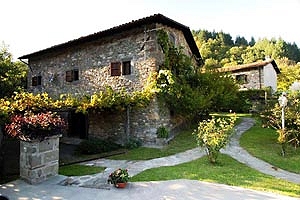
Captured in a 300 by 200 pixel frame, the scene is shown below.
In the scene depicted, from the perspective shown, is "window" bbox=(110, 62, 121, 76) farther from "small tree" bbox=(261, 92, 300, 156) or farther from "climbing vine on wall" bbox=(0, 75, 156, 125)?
"small tree" bbox=(261, 92, 300, 156)

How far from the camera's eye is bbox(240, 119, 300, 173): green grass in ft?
30.4

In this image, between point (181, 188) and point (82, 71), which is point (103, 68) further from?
point (181, 188)

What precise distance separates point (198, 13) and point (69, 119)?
1139 cm

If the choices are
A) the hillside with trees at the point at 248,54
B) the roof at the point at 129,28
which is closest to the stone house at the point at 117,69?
the roof at the point at 129,28

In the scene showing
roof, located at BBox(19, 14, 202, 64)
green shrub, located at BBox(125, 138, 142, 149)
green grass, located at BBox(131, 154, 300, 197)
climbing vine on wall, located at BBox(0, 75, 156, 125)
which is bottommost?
green grass, located at BBox(131, 154, 300, 197)

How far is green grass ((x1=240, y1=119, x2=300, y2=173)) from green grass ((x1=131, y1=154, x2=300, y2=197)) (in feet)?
5.35

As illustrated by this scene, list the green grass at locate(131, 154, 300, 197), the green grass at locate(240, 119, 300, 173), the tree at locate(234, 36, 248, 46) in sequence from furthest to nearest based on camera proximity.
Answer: the tree at locate(234, 36, 248, 46), the green grass at locate(240, 119, 300, 173), the green grass at locate(131, 154, 300, 197)

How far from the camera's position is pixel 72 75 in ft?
55.4

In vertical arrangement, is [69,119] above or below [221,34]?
below

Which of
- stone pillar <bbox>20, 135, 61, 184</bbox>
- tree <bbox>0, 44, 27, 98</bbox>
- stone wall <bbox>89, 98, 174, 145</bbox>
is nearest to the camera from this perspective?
stone pillar <bbox>20, 135, 61, 184</bbox>

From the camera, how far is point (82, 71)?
638 inches

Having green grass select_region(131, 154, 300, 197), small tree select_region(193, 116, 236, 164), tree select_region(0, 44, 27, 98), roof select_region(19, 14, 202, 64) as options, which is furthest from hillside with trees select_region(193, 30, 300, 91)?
green grass select_region(131, 154, 300, 197)

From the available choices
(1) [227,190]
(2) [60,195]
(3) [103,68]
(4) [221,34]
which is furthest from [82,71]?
(4) [221,34]

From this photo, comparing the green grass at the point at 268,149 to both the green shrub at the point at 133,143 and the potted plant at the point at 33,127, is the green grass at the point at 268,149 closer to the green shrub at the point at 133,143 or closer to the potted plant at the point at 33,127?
the green shrub at the point at 133,143
